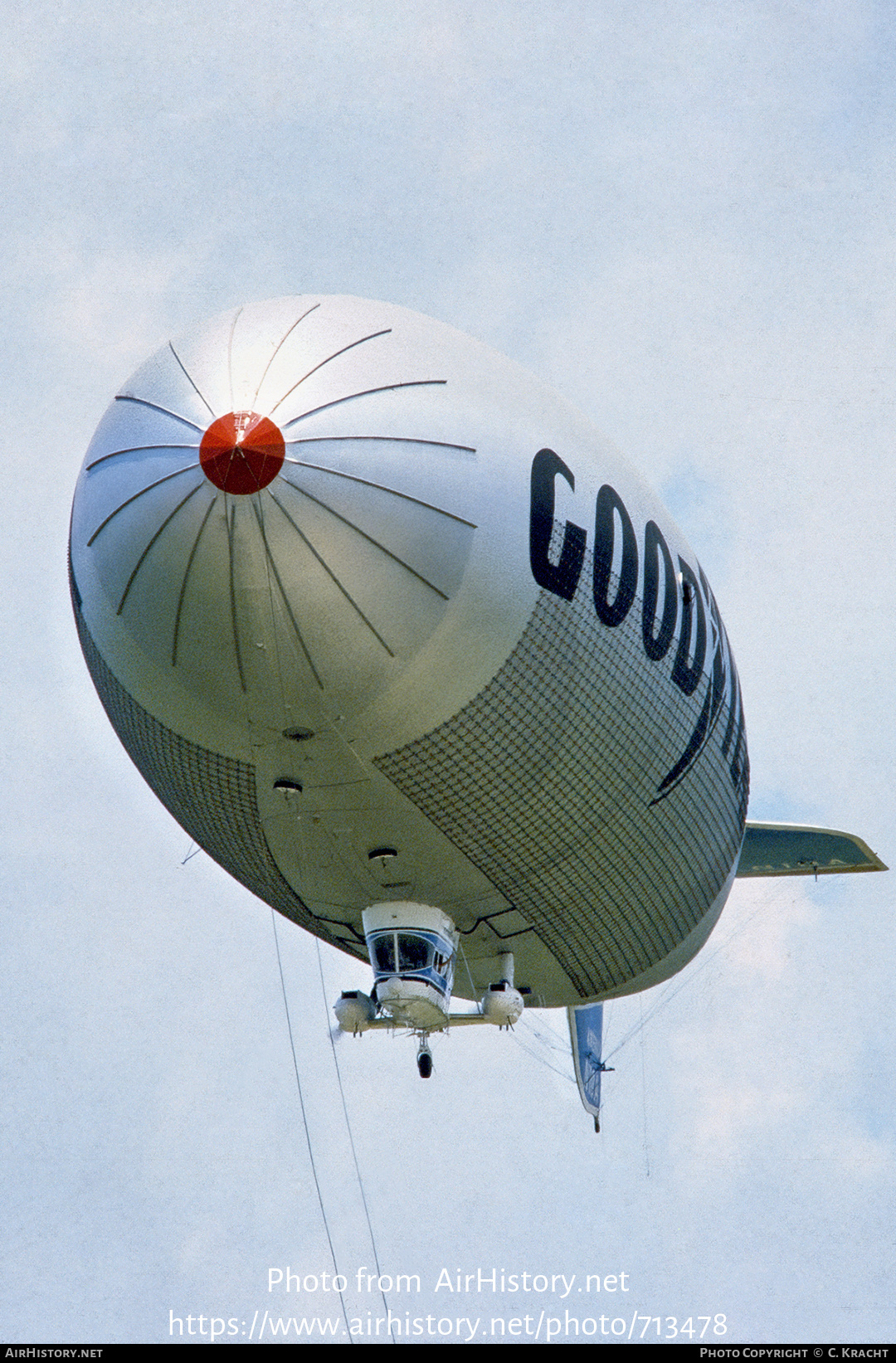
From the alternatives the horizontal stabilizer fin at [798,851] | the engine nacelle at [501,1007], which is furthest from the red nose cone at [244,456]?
the horizontal stabilizer fin at [798,851]

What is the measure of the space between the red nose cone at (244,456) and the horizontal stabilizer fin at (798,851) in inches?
588

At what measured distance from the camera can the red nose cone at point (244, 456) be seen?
23.7 metres

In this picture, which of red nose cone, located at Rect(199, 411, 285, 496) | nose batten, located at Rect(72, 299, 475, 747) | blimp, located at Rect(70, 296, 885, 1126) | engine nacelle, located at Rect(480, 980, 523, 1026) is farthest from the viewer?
engine nacelle, located at Rect(480, 980, 523, 1026)

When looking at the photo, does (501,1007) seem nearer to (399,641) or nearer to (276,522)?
(399,641)

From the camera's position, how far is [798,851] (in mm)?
36031

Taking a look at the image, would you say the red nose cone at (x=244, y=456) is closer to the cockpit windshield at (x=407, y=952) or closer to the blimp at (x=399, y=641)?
the blimp at (x=399, y=641)

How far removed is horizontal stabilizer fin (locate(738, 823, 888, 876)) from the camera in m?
35.7

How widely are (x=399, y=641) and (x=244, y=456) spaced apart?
3.09 meters

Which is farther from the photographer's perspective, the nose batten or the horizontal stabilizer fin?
the horizontal stabilizer fin

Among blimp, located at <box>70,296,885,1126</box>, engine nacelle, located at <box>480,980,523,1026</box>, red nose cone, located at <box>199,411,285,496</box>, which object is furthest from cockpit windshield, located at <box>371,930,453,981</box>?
red nose cone, located at <box>199,411,285,496</box>

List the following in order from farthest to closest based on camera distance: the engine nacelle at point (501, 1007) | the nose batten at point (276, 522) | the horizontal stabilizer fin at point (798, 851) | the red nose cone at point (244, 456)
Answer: the horizontal stabilizer fin at point (798, 851)
the engine nacelle at point (501, 1007)
the nose batten at point (276, 522)
the red nose cone at point (244, 456)

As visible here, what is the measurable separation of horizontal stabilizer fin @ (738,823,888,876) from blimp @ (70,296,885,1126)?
18.5 ft

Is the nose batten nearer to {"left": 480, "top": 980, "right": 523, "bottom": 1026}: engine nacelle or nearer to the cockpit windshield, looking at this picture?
the cockpit windshield

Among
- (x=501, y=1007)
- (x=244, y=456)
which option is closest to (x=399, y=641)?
(x=244, y=456)
